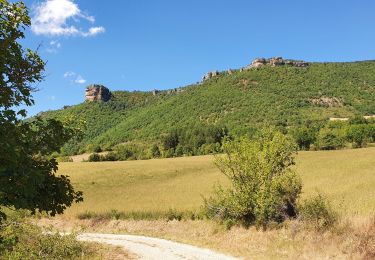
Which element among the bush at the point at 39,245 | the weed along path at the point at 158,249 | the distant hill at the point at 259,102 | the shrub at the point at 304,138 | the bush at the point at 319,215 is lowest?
the weed along path at the point at 158,249

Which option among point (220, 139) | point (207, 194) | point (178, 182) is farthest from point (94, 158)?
point (207, 194)

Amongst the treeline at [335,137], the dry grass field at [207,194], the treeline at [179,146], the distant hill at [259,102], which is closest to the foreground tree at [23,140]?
the dry grass field at [207,194]

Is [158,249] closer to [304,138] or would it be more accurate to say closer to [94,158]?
[94,158]

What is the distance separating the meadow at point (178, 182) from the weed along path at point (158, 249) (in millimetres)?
9519

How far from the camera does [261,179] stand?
74.5ft

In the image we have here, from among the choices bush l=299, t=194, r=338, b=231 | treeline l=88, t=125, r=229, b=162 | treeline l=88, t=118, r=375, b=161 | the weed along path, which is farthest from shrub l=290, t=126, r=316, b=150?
bush l=299, t=194, r=338, b=231

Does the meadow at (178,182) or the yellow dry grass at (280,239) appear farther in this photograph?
the meadow at (178,182)

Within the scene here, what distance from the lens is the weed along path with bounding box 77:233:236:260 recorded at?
18.7m

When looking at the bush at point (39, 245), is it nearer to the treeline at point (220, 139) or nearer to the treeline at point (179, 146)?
the treeline at point (220, 139)

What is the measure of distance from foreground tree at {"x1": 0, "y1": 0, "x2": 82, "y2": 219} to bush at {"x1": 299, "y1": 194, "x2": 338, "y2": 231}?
1269cm

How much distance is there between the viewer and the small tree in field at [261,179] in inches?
884

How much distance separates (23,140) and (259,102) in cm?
14730

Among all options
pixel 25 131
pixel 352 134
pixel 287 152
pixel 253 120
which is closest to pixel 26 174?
pixel 25 131

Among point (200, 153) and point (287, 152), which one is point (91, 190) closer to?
point (287, 152)
